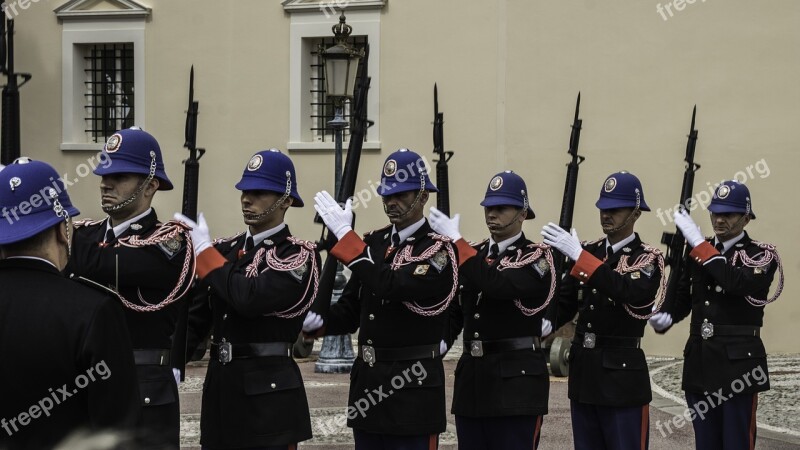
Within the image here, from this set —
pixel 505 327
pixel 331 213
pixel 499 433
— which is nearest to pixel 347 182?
pixel 331 213

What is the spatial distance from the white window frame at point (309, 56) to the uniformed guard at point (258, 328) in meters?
11.2

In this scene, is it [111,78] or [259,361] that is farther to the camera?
[111,78]

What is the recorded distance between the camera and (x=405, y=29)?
16.8m

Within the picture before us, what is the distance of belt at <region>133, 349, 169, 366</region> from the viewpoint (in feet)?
16.9

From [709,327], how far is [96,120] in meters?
12.1

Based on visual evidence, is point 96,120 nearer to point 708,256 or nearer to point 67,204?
point 708,256

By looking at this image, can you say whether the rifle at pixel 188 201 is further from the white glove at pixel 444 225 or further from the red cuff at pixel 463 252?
the red cuff at pixel 463 252

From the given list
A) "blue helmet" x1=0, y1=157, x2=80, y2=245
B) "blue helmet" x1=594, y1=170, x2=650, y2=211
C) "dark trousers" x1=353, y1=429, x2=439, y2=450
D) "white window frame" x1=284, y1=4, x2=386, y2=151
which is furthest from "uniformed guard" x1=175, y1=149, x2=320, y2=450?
"white window frame" x1=284, y1=4, x2=386, y2=151

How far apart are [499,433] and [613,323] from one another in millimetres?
1114

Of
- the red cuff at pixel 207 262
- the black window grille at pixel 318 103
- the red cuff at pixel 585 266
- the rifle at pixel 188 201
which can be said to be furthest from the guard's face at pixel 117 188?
the black window grille at pixel 318 103

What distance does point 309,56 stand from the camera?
17375mm

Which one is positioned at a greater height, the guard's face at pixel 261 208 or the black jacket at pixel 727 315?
the guard's face at pixel 261 208
